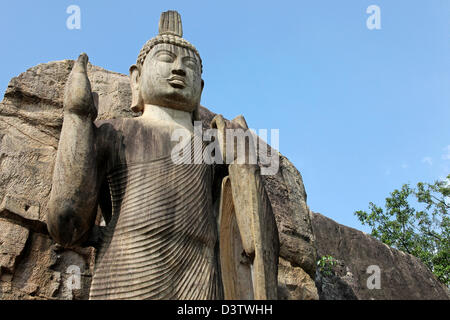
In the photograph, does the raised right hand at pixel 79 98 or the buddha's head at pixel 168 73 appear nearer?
the raised right hand at pixel 79 98

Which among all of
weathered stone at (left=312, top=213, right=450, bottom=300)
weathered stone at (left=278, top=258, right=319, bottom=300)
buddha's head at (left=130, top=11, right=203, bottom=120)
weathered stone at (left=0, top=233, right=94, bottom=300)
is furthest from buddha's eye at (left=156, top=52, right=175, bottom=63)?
weathered stone at (left=312, top=213, right=450, bottom=300)

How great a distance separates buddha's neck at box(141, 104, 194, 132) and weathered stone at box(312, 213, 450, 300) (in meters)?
3.23

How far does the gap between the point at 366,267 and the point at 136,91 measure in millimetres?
4175

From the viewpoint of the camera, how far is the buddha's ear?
15.6 ft

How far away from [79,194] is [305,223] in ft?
11.0

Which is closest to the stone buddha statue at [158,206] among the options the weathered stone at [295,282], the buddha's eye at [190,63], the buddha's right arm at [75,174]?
the buddha's right arm at [75,174]

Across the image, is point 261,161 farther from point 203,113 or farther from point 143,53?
point 143,53

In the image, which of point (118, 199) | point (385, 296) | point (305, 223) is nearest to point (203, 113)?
point (305, 223)

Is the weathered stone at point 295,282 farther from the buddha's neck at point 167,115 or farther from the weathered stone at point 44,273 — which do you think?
the buddha's neck at point 167,115

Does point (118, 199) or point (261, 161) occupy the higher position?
point (261, 161)

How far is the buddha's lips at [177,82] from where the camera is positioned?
14.8ft

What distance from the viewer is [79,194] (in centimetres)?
379
